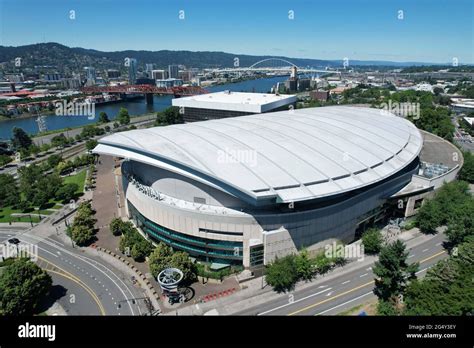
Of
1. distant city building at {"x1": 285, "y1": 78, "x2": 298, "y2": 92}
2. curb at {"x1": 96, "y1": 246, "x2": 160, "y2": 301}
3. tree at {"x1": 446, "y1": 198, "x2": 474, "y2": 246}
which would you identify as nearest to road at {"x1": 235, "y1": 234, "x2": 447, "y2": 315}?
tree at {"x1": 446, "y1": 198, "x2": 474, "y2": 246}

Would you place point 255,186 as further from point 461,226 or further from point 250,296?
point 461,226

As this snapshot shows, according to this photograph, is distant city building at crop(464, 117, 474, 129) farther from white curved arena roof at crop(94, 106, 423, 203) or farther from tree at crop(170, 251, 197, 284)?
tree at crop(170, 251, 197, 284)

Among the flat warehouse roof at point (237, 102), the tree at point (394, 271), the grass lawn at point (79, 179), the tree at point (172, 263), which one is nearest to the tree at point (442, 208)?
the tree at point (394, 271)

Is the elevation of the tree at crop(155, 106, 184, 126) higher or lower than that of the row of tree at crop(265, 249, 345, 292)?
higher

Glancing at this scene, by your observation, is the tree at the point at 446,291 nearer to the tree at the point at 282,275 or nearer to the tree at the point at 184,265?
the tree at the point at 282,275
